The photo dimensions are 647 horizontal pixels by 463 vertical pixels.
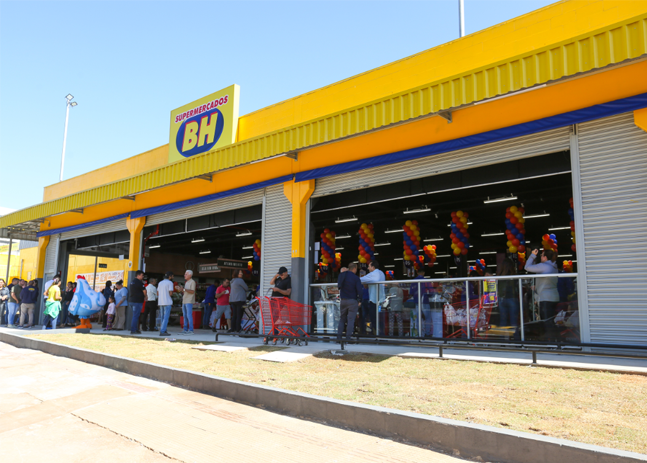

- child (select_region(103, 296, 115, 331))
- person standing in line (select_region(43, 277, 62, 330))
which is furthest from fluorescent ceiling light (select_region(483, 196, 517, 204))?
person standing in line (select_region(43, 277, 62, 330))

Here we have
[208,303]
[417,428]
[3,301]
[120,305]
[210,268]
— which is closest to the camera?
[417,428]

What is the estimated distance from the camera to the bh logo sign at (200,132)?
15344 mm

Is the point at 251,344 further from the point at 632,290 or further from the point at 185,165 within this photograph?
the point at 632,290

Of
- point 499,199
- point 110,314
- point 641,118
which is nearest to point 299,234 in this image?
point 499,199

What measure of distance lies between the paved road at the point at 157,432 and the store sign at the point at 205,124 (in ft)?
30.5

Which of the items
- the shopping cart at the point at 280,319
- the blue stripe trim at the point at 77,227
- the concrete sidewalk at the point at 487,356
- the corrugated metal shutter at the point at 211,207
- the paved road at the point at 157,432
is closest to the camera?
the paved road at the point at 157,432

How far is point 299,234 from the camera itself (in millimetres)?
12320

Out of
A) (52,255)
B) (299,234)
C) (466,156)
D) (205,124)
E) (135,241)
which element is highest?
(205,124)

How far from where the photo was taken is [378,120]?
32.5ft

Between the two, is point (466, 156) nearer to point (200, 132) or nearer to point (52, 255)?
point (200, 132)

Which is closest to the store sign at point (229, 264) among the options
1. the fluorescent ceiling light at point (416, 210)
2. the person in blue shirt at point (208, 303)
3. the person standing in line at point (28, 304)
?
the person in blue shirt at point (208, 303)

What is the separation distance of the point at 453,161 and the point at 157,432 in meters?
7.80

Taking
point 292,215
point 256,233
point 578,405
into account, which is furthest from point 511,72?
point 256,233

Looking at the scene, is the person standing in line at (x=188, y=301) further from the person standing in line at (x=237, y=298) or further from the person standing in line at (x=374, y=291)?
the person standing in line at (x=374, y=291)
